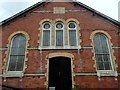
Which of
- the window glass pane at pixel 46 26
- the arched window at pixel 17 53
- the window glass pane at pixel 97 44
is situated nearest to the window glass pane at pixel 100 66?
the window glass pane at pixel 97 44

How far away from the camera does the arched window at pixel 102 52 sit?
592 inches

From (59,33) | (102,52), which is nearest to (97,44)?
(102,52)

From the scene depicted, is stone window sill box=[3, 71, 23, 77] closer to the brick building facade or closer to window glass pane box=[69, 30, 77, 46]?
the brick building facade

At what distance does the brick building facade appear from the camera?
14.4 metres

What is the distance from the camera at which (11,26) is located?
53.7 ft

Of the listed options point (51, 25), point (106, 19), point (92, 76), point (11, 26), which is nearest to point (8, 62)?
point (11, 26)

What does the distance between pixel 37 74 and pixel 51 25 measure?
153 inches

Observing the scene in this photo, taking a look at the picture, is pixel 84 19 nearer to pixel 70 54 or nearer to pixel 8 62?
pixel 70 54

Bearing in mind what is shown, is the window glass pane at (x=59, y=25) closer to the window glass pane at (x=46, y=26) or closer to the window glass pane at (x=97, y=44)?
the window glass pane at (x=46, y=26)

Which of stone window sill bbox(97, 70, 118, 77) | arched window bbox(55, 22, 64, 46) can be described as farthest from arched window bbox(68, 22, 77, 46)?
stone window sill bbox(97, 70, 118, 77)

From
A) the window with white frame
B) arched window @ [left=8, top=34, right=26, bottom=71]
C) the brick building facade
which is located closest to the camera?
the brick building facade

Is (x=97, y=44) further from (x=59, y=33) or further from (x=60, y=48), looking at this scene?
(x=59, y=33)

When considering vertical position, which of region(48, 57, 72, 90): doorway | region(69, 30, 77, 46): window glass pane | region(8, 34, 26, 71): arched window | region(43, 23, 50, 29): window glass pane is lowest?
region(48, 57, 72, 90): doorway

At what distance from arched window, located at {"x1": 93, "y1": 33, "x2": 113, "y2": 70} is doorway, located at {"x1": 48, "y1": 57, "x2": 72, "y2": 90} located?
210 cm
